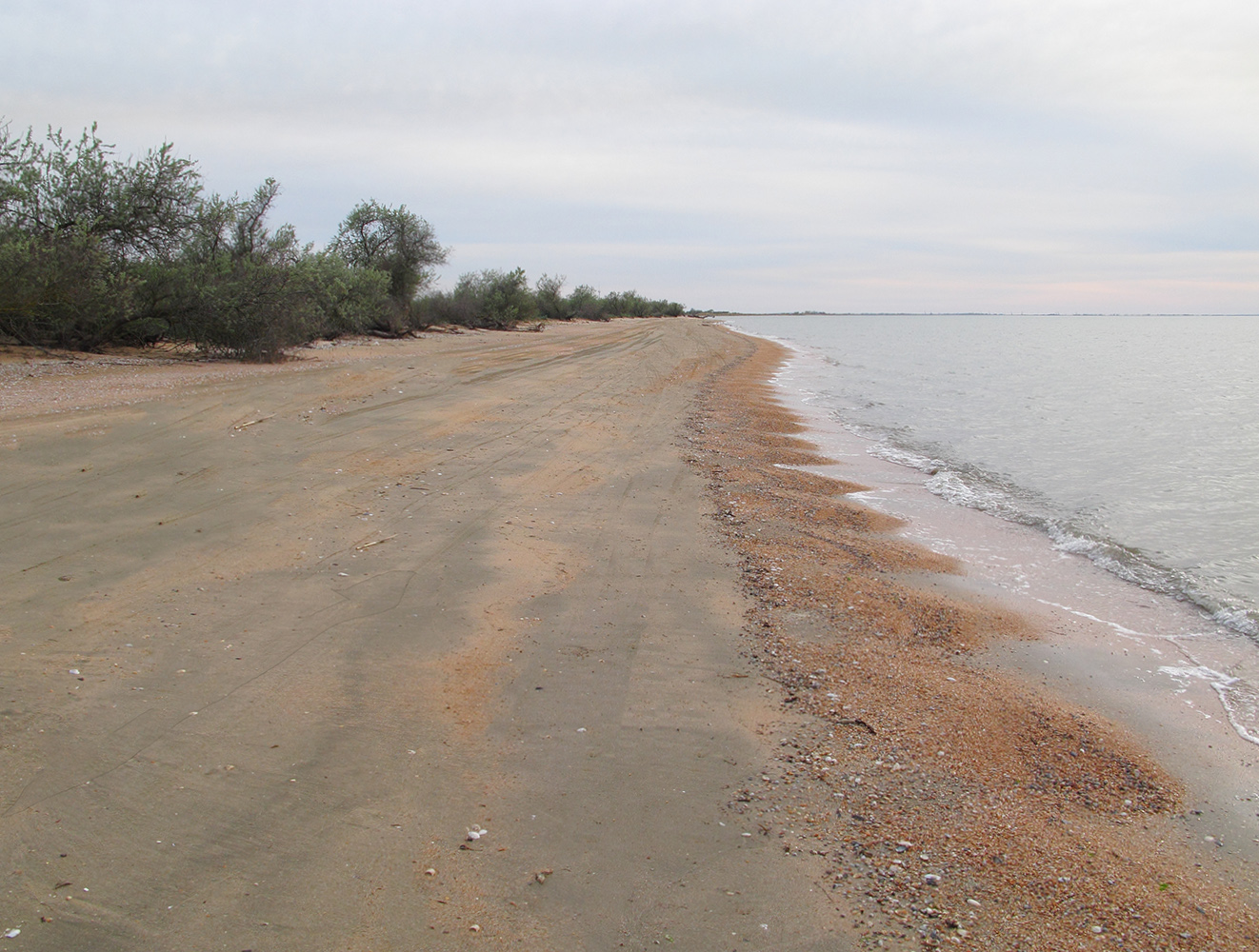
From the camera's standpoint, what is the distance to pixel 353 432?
937cm

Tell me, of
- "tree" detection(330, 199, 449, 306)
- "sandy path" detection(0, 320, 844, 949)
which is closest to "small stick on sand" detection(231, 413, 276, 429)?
"sandy path" detection(0, 320, 844, 949)

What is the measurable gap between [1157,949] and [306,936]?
8.53 ft

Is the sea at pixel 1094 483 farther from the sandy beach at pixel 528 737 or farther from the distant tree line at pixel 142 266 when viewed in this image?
the distant tree line at pixel 142 266

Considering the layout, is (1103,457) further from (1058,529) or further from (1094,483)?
(1058,529)

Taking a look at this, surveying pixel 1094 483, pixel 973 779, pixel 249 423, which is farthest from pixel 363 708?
pixel 1094 483

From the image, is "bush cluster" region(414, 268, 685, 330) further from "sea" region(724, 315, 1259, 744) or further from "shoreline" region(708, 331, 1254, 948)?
"shoreline" region(708, 331, 1254, 948)

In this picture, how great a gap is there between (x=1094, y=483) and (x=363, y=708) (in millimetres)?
10763

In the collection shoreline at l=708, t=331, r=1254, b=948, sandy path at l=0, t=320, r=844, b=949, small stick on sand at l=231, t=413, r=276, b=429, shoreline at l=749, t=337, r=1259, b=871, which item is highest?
small stick on sand at l=231, t=413, r=276, b=429

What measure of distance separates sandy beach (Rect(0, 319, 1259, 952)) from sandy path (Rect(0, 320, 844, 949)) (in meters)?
0.02

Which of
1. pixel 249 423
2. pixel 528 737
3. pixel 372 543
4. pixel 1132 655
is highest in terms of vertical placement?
pixel 249 423

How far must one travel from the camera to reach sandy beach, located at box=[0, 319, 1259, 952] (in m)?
2.64

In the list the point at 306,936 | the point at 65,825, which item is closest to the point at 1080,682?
the point at 306,936

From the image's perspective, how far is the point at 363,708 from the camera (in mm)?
3762

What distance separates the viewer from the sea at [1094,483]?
6484 mm
